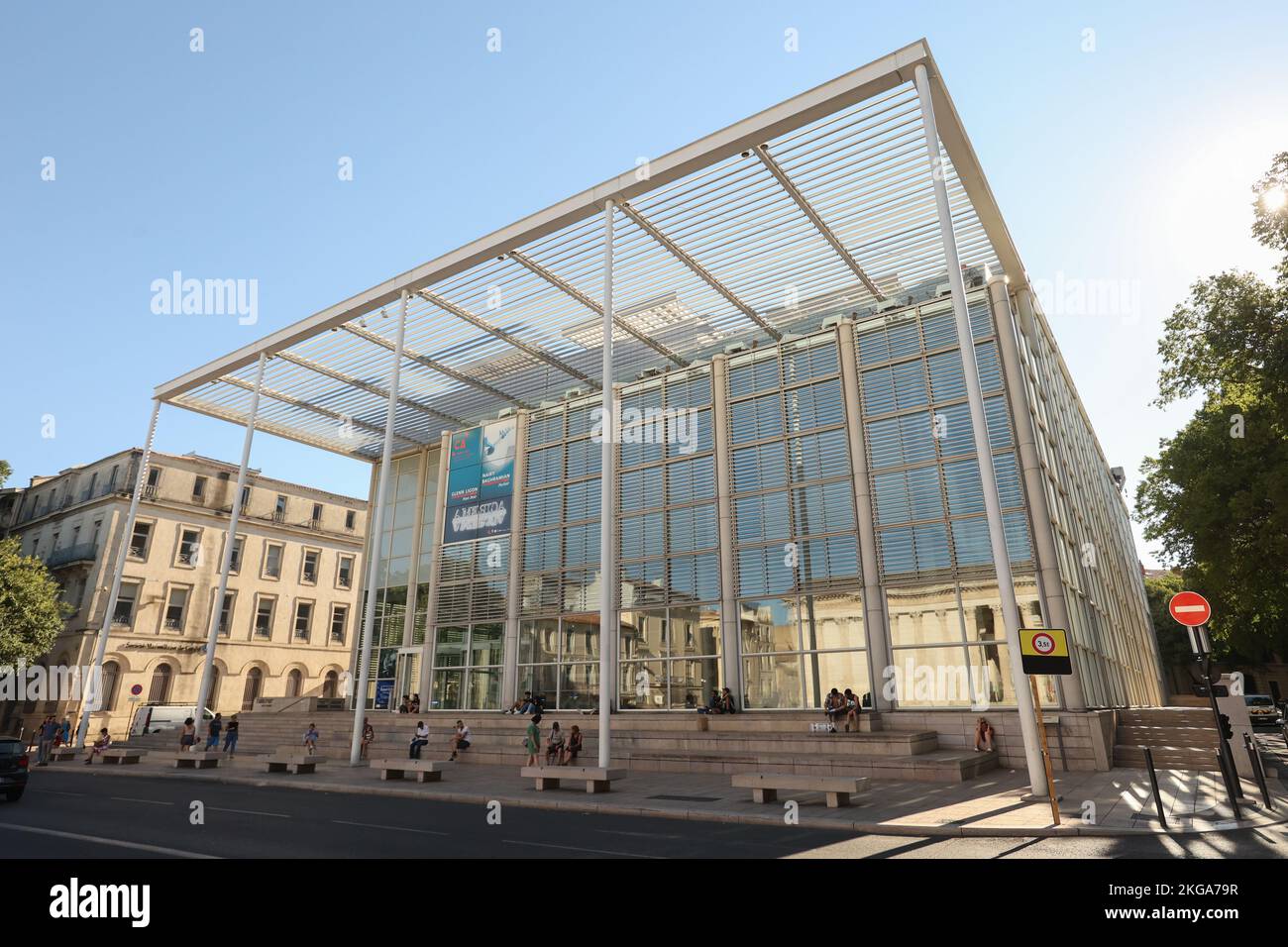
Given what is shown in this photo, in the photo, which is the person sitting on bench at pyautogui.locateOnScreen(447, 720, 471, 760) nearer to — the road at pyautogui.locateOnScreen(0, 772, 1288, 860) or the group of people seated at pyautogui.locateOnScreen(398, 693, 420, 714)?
the group of people seated at pyautogui.locateOnScreen(398, 693, 420, 714)

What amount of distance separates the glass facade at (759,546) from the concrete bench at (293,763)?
9.84 m

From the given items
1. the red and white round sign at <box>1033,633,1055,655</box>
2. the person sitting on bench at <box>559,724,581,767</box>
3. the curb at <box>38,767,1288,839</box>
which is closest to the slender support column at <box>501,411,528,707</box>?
the person sitting on bench at <box>559,724,581,767</box>

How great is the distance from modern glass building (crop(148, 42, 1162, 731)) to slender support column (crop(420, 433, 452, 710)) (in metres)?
0.16

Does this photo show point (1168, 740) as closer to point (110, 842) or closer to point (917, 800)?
point (917, 800)

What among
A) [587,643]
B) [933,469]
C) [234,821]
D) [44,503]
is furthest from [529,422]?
[44,503]

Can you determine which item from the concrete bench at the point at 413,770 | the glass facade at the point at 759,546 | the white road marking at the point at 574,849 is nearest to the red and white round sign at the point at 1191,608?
the glass facade at the point at 759,546

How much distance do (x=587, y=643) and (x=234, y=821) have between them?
59.2ft

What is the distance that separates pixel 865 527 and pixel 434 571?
20.0 meters

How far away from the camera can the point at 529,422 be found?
33938 mm

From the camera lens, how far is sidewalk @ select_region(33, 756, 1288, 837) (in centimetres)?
1012

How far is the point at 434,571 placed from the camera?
3391 centimetres

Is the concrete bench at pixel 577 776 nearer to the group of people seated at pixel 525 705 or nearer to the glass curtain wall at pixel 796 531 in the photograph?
the group of people seated at pixel 525 705

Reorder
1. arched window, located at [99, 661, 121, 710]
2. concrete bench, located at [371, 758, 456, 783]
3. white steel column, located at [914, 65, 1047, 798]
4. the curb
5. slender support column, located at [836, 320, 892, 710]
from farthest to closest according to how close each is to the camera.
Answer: arched window, located at [99, 661, 121, 710]
slender support column, located at [836, 320, 892, 710]
concrete bench, located at [371, 758, 456, 783]
white steel column, located at [914, 65, 1047, 798]
the curb
